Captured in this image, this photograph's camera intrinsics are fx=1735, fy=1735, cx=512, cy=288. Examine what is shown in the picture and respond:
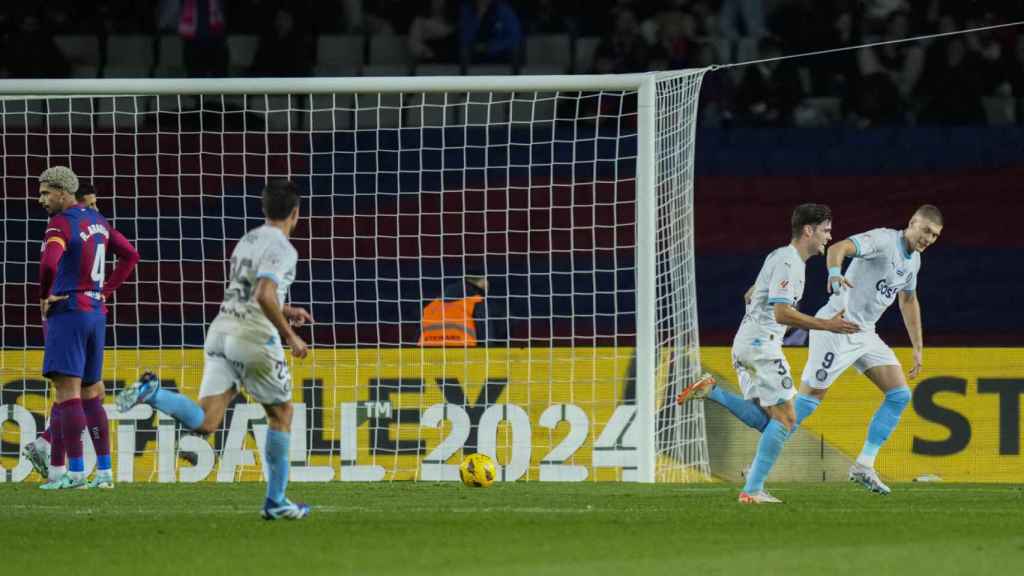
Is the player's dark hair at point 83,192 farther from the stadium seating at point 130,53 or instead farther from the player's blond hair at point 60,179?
the stadium seating at point 130,53

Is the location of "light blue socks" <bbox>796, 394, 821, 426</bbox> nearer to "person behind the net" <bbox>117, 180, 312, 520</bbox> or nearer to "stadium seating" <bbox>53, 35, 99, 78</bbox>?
"person behind the net" <bbox>117, 180, 312, 520</bbox>

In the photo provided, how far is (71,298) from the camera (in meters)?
10.3

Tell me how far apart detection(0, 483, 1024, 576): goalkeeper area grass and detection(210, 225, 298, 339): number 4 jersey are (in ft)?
3.10

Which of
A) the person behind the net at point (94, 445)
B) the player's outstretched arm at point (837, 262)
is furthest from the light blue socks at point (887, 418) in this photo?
the person behind the net at point (94, 445)

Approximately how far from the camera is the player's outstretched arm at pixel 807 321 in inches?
379

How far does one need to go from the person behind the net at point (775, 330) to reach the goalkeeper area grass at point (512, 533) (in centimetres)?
36

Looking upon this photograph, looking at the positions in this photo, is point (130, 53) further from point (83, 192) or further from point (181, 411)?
point (181, 411)

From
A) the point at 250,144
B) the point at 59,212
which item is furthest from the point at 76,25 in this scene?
the point at 59,212

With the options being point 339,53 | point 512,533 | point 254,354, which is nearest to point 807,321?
point 512,533

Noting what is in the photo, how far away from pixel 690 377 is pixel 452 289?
240 cm

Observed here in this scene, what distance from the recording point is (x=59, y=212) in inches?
402

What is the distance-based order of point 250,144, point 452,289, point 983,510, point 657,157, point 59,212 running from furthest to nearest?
point 250,144 → point 452,289 → point 657,157 → point 59,212 → point 983,510

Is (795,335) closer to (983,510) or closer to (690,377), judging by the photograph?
(690,377)

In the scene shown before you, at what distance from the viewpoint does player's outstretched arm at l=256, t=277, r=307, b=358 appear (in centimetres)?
784
